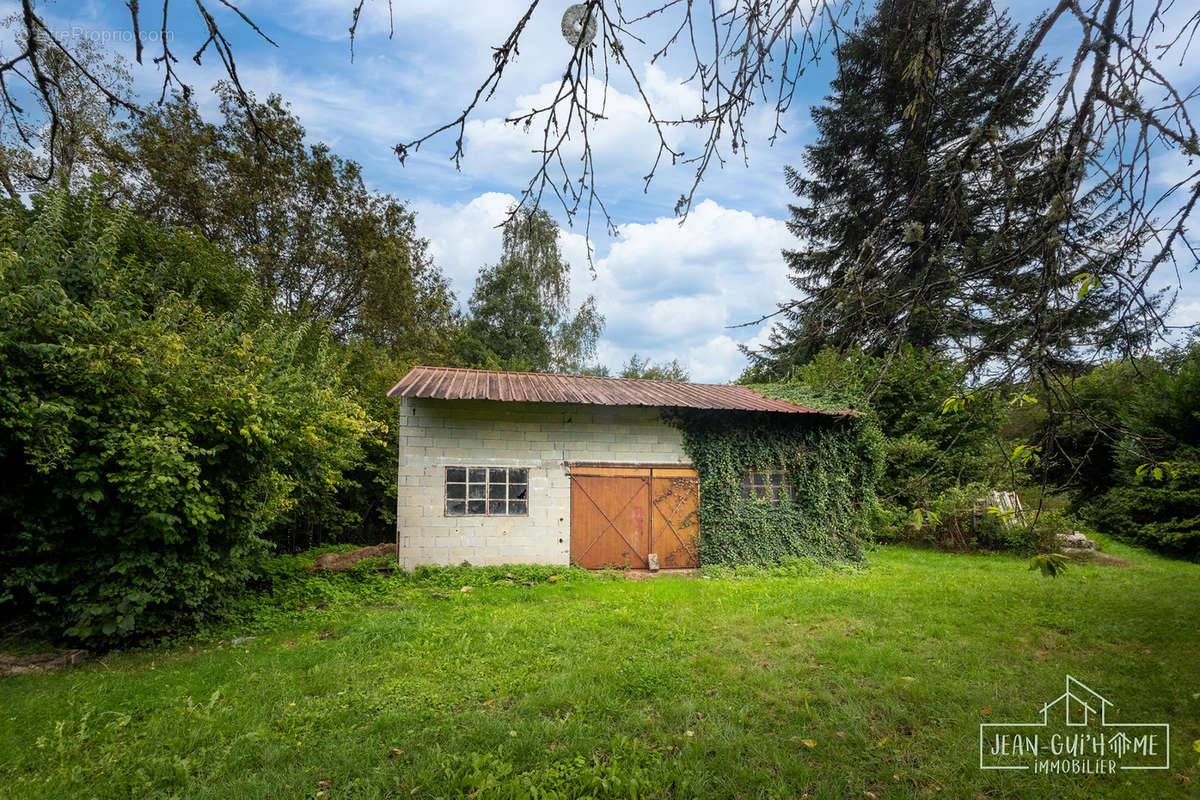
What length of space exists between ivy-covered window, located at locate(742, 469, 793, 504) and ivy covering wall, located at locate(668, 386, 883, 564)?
9 cm

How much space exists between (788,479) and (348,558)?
342 inches

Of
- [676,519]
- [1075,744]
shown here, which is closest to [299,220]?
[676,519]

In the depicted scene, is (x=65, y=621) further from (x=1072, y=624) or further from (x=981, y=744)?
(x=1072, y=624)

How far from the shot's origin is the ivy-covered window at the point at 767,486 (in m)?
10.1

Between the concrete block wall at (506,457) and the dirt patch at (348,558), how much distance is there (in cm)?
90

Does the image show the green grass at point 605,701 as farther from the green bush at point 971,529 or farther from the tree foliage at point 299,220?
the tree foliage at point 299,220

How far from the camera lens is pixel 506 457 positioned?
30.2 ft

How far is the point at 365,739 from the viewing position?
3.33 metres

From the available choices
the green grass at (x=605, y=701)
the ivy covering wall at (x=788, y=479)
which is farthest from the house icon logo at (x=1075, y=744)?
the ivy covering wall at (x=788, y=479)

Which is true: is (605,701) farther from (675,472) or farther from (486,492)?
(675,472)

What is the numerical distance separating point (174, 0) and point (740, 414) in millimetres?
9665

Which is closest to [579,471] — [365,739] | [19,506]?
[365,739]

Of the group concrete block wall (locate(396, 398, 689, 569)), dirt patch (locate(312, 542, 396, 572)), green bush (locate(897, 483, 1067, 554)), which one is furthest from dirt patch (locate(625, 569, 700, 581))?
green bush (locate(897, 483, 1067, 554))

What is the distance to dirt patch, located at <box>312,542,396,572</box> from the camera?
8.50 m
